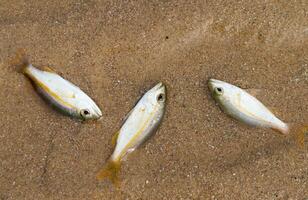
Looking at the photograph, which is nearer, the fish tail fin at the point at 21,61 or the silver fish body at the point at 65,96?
the silver fish body at the point at 65,96

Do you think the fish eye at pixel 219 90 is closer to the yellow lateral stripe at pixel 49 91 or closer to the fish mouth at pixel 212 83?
the fish mouth at pixel 212 83

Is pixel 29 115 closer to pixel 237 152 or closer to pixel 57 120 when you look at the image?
pixel 57 120

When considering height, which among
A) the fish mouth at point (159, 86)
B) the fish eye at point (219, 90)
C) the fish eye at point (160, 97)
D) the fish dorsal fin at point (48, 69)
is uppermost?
the fish dorsal fin at point (48, 69)

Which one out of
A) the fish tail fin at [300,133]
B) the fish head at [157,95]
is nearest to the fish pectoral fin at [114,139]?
the fish head at [157,95]

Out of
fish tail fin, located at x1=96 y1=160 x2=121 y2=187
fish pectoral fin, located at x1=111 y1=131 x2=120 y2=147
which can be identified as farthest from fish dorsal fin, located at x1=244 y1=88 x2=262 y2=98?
fish tail fin, located at x1=96 y1=160 x2=121 y2=187

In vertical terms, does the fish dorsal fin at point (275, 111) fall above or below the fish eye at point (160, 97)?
below
